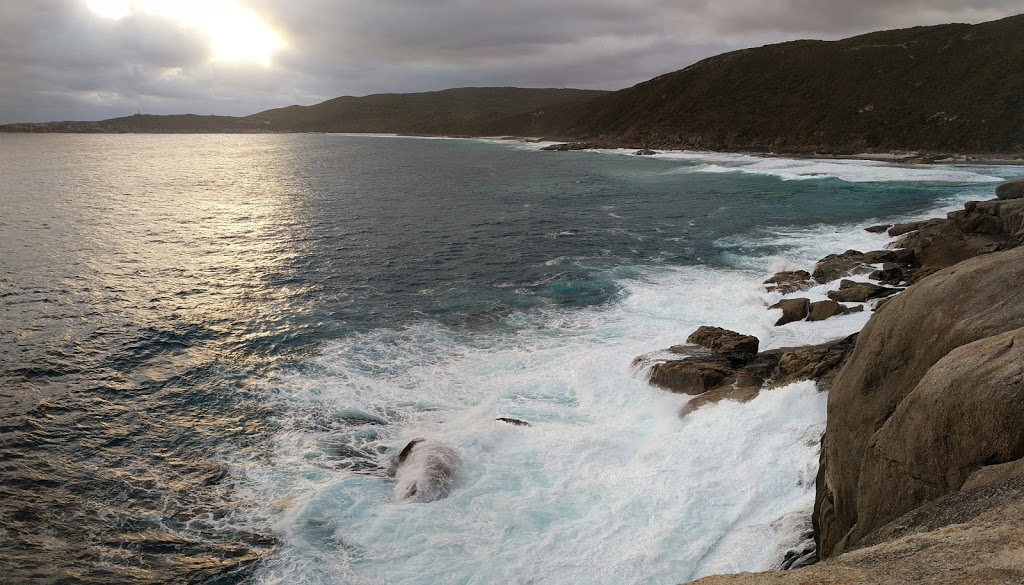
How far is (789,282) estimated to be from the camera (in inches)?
1103

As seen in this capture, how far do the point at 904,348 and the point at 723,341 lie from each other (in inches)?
412

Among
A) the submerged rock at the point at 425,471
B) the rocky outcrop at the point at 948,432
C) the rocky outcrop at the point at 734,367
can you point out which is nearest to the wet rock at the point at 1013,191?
the rocky outcrop at the point at 734,367

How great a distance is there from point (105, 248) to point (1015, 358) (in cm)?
4546

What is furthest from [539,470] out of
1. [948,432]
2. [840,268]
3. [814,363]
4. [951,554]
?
Answer: [840,268]

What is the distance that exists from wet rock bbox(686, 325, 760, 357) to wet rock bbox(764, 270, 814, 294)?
764 cm

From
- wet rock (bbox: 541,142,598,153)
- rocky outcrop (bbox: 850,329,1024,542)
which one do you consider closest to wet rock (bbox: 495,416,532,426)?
rocky outcrop (bbox: 850,329,1024,542)

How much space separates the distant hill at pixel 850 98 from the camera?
99.4 m

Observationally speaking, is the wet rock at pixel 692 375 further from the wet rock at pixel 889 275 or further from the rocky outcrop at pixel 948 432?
the wet rock at pixel 889 275

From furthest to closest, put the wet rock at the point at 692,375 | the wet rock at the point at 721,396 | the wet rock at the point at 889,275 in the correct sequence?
1. the wet rock at the point at 889,275
2. the wet rock at the point at 692,375
3. the wet rock at the point at 721,396

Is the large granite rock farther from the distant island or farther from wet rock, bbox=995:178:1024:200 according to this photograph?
the distant island

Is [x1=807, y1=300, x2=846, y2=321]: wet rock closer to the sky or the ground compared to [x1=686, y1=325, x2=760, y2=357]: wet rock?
closer to the sky

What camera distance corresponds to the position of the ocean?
506 inches

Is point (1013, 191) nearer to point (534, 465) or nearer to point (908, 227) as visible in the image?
point (908, 227)

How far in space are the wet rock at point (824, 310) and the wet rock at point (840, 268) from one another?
16.0 feet
